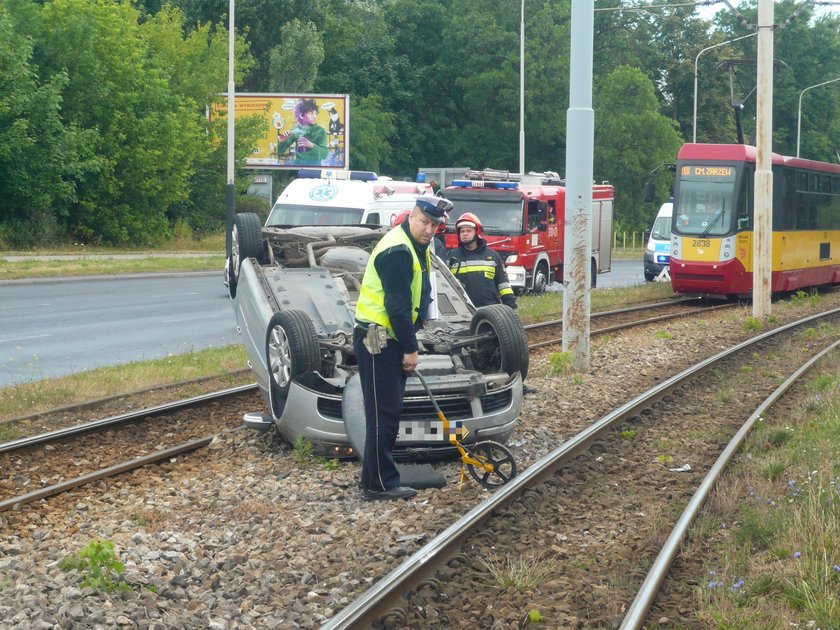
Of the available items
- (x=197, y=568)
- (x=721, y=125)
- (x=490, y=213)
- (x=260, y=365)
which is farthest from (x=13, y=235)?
(x=721, y=125)

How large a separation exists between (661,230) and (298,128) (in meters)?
21.0

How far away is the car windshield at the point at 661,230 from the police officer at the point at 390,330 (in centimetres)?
2525

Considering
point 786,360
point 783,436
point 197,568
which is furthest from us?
point 786,360

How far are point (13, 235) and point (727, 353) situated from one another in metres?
26.7

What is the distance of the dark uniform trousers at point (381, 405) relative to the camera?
302 inches

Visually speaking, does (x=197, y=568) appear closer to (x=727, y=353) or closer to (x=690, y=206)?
(x=727, y=353)

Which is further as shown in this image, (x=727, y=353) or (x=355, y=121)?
(x=355, y=121)

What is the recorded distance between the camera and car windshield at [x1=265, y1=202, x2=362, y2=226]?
883 inches

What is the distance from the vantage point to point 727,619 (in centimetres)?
543

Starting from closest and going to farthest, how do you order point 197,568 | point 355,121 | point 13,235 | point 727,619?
1. point 727,619
2. point 197,568
3. point 13,235
4. point 355,121

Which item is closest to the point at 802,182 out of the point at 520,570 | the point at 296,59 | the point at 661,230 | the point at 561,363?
the point at 661,230

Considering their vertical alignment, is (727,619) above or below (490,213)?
below

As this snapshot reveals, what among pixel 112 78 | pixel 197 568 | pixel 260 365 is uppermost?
pixel 112 78

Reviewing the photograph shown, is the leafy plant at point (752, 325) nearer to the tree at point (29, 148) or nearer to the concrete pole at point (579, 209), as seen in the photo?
the concrete pole at point (579, 209)
